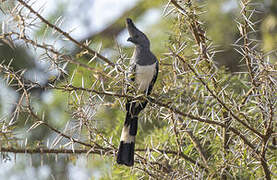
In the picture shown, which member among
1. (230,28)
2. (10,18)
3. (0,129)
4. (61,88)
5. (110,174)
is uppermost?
(230,28)

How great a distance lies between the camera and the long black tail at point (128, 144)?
136cm

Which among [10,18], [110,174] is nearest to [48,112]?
[110,174]

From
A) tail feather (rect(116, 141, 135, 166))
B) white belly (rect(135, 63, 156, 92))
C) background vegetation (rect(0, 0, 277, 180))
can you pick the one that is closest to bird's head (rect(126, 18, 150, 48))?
white belly (rect(135, 63, 156, 92))

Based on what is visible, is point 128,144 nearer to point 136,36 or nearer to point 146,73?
point 146,73

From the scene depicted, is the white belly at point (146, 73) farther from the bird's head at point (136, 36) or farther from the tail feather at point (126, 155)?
the tail feather at point (126, 155)

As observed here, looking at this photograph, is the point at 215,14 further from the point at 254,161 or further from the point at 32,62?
the point at 254,161

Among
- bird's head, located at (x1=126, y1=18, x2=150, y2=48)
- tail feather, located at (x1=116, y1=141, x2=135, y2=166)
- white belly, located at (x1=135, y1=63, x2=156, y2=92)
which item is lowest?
tail feather, located at (x1=116, y1=141, x2=135, y2=166)

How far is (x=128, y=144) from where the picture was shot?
146 cm

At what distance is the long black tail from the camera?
1364 mm

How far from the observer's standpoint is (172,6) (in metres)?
1.30

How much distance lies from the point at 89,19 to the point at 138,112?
6.47 ft

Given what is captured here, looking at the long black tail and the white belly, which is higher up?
the white belly

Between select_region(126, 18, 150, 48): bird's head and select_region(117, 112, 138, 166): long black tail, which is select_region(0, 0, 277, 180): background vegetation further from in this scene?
select_region(126, 18, 150, 48): bird's head

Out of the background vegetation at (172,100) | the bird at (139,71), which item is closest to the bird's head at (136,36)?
the bird at (139,71)
